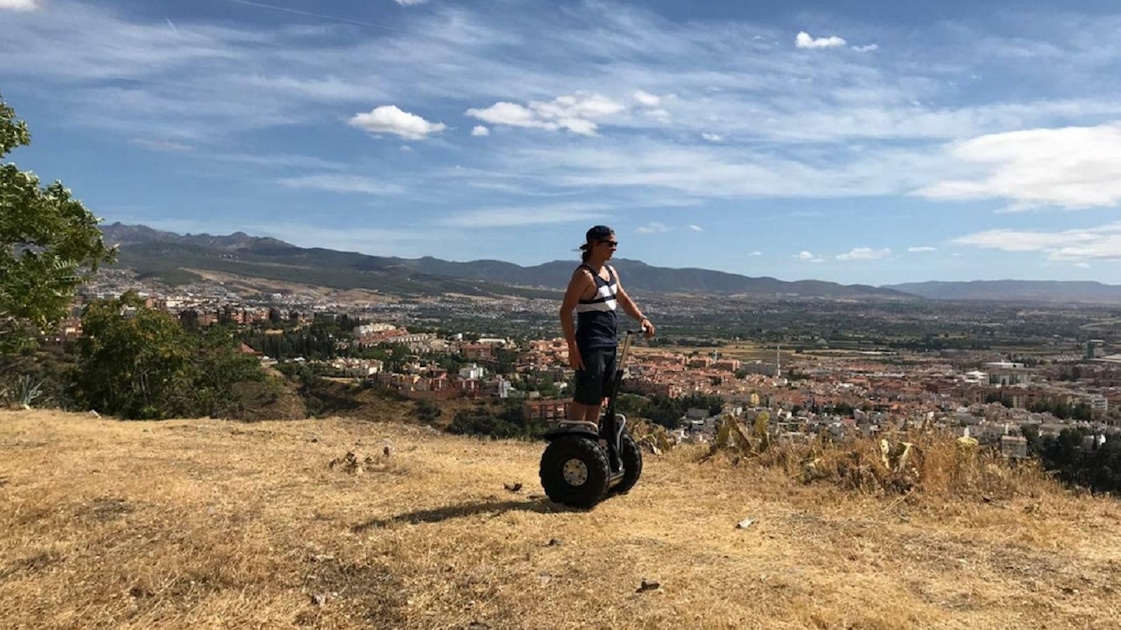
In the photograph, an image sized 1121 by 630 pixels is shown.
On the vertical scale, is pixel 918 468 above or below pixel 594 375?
below

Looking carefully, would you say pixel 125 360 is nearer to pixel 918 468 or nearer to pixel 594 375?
pixel 594 375

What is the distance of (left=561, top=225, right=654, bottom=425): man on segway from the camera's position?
630 cm

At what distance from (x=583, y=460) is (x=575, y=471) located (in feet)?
0.50

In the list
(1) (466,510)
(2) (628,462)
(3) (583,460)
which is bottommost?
(1) (466,510)

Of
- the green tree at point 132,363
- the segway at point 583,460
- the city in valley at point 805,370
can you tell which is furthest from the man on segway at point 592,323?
the green tree at point 132,363

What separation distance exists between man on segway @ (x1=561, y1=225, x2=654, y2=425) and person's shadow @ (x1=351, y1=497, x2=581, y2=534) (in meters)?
0.81

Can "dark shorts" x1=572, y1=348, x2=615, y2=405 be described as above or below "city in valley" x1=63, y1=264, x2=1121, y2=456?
above

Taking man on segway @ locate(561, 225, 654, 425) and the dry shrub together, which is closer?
man on segway @ locate(561, 225, 654, 425)

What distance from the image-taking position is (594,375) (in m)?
6.35

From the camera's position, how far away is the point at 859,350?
71.0 meters

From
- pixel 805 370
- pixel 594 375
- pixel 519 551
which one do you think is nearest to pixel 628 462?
pixel 594 375

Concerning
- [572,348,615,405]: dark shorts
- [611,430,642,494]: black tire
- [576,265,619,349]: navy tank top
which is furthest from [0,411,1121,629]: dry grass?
[576,265,619,349]: navy tank top

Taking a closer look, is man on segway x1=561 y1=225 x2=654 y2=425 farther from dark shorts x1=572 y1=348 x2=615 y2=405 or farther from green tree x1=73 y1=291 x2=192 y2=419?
green tree x1=73 y1=291 x2=192 y2=419

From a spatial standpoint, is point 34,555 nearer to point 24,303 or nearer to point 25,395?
point 24,303
